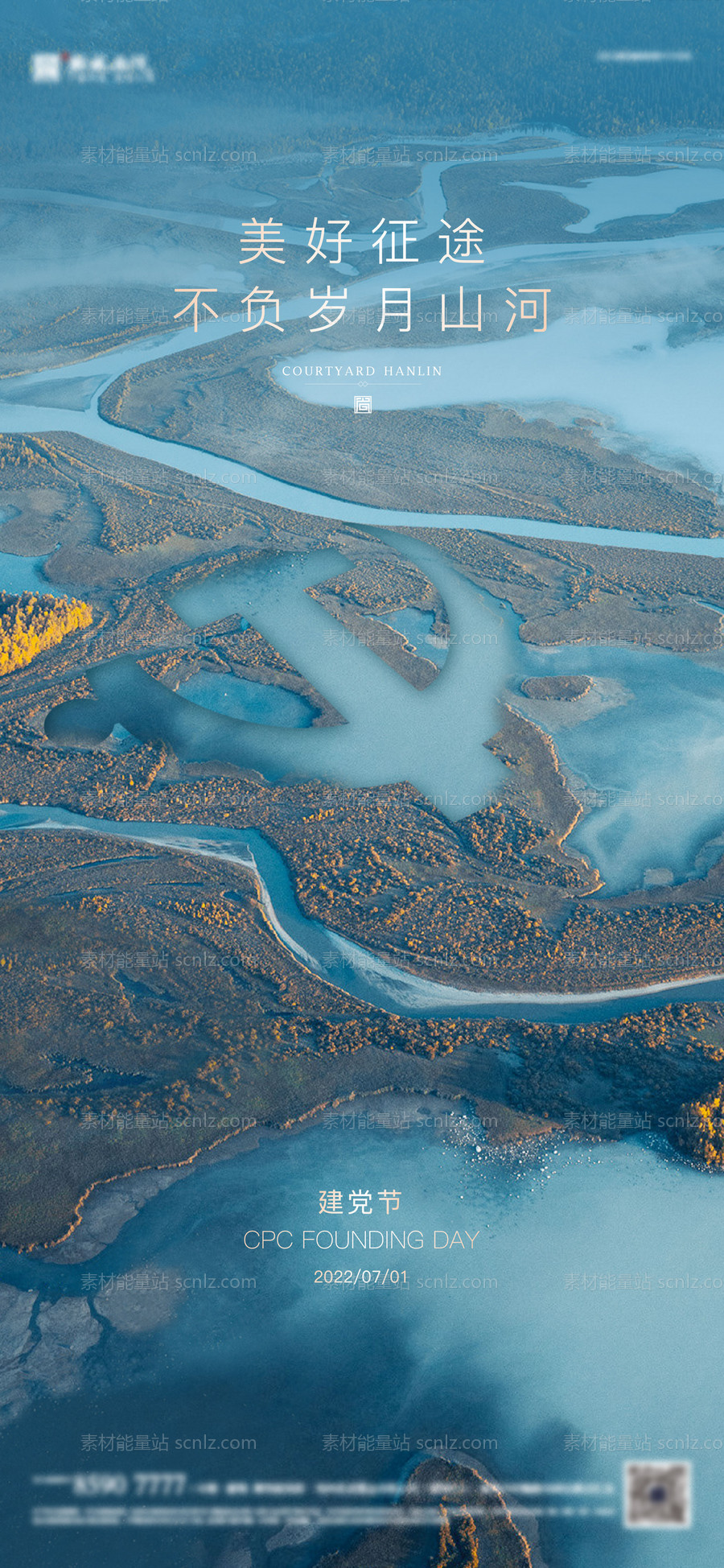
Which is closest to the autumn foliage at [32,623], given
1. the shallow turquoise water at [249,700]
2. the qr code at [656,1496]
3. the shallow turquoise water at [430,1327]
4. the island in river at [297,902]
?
the island in river at [297,902]

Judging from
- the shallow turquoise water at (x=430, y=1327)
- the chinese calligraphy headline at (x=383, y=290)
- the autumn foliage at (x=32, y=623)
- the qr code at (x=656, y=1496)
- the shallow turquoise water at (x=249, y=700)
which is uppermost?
the chinese calligraphy headline at (x=383, y=290)

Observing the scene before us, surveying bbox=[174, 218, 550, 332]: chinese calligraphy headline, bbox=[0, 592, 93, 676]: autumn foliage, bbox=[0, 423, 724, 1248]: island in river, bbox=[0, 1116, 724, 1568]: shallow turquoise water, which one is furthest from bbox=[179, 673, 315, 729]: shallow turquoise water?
bbox=[174, 218, 550, 332]: chinese calligraphy headline

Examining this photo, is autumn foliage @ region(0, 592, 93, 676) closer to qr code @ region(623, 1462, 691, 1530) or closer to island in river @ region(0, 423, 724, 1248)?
island in river @ region(0, 423, 724, 1248)

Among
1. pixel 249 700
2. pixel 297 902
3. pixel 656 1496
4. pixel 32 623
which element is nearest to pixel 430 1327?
pixel 656 1496

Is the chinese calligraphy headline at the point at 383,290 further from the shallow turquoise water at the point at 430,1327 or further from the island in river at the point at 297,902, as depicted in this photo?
the shallow turquoise water at the point at 430,1327

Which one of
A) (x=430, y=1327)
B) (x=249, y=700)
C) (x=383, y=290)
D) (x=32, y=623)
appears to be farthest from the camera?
(x=383, y=290)

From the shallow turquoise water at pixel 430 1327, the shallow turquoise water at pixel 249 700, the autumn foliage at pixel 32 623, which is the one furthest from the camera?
the autumn foliage at pixel 32 623

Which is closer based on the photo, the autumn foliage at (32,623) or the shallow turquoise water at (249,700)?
the shallow turquoise water at (249,700)

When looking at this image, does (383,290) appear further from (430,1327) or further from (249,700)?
(430,1327)

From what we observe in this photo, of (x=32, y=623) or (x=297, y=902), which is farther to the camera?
(x=32, y=623)
